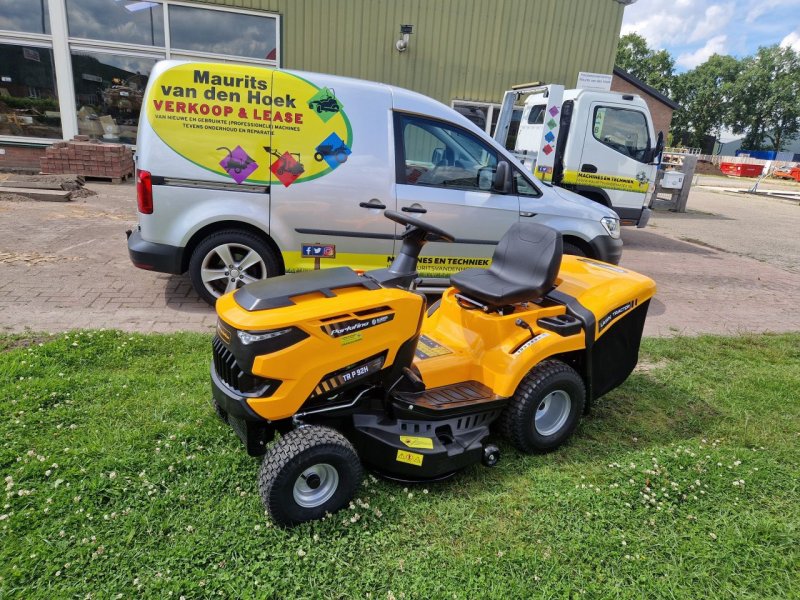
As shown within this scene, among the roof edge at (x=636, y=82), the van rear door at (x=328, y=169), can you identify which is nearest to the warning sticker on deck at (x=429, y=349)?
the van rear door at (x=328, y=169)

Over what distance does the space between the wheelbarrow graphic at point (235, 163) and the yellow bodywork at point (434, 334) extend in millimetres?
2391

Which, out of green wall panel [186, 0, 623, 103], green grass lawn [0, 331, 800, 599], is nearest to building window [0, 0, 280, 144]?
green wall panel [186, 0, 623, 103]

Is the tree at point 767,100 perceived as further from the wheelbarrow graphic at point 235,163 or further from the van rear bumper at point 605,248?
the wheelbarrow graphic at point 235,163

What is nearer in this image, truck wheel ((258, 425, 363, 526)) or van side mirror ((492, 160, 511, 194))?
truck wheel ((258, 425, 363, 526))

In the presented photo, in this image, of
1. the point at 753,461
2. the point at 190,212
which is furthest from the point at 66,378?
the point at 753,461

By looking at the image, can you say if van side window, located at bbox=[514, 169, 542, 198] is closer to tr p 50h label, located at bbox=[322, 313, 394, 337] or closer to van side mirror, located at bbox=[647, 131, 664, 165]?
tr p 50h label, located at bbox=[322, 313, 394, 337]

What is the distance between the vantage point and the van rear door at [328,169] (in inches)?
188

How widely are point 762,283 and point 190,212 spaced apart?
323 inches

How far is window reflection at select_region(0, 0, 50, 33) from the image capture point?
38.6 ft

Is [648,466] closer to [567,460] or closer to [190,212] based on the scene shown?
[567,460]

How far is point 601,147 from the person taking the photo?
9.33 meters

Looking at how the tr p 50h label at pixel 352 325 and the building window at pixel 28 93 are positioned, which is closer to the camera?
the tr p 50h label at pixel 352 325

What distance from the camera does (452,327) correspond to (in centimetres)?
339

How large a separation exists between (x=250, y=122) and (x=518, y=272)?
2.89 m
